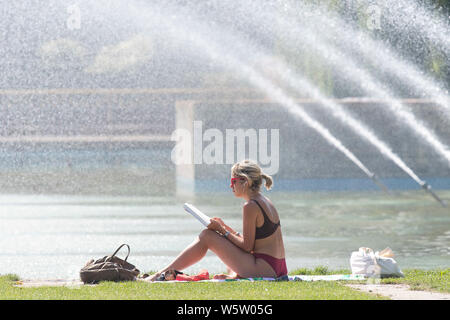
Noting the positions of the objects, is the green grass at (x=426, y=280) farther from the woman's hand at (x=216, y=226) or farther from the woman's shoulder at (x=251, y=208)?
the woman's hand at (x=216, y=226)

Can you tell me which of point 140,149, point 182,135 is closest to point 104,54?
point 140,149

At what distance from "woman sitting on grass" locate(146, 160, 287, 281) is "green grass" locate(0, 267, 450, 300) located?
29cm

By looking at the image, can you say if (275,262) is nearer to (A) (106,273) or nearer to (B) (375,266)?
(B) (375,266)

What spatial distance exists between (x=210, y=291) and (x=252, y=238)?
0.88 metres

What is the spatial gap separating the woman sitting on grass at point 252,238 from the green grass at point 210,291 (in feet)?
0.95

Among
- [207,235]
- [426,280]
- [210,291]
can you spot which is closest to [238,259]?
[207,235]

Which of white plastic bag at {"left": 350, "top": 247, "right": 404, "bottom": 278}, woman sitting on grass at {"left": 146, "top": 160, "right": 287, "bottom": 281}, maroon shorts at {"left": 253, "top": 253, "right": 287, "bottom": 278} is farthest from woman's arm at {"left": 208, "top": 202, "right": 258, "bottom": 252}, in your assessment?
white plastic bag at {"left": 350, "top": 247, "right": 404, "bottom": 278}

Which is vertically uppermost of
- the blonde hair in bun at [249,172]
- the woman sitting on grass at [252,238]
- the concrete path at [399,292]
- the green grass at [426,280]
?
the blonde hair in bun at [249,172]

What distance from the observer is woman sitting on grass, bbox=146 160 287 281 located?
7.04 metres

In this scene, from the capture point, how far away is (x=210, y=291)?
6.31 meters

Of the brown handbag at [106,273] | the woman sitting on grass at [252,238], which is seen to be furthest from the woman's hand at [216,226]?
the brown handbag at [106,273]

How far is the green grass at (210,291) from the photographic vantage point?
599cm
